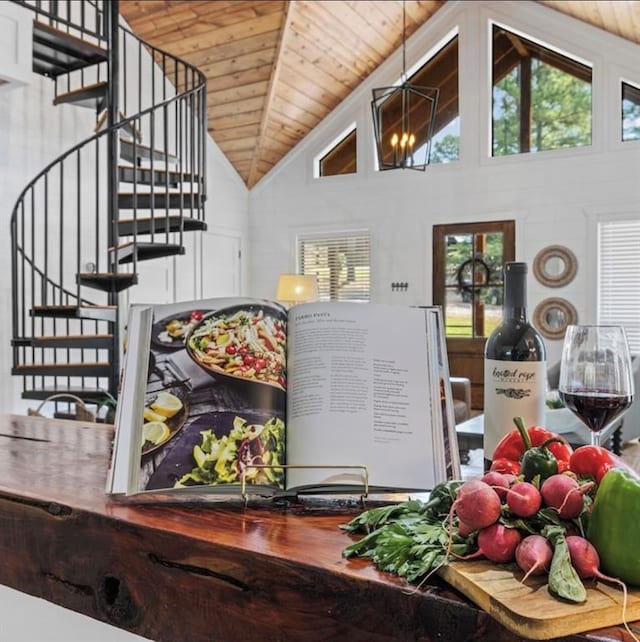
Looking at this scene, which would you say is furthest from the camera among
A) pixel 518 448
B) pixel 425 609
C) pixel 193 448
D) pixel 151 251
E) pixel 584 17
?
pixel 584 17

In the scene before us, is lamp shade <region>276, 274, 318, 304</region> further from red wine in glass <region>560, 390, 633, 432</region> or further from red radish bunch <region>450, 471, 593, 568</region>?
red radish bunch <region>450, 471, 593, 568</region>

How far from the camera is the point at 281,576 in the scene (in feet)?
2.07

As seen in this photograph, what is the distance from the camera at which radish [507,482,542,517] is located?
1.83ft

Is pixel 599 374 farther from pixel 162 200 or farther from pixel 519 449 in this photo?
pixel 162 200

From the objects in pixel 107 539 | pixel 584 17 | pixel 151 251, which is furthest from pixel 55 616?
pixel 584 17

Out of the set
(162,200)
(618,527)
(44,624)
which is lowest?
(44,624)

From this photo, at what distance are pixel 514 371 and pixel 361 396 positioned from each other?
0.22 metres

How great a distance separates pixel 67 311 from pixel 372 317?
3890 mm

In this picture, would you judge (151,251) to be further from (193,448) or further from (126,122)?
(193,448)

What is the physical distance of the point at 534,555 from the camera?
1.72 feet

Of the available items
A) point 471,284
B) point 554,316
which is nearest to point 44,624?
point 554,316

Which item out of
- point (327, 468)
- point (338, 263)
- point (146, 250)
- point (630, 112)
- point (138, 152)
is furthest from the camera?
point (338, 263)

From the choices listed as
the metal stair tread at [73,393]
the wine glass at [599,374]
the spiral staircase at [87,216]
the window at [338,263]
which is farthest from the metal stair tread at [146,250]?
the wine glass at [599,374]

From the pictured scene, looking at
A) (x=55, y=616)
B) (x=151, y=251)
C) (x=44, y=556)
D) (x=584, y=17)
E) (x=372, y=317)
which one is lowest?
(x=55, y=616)
